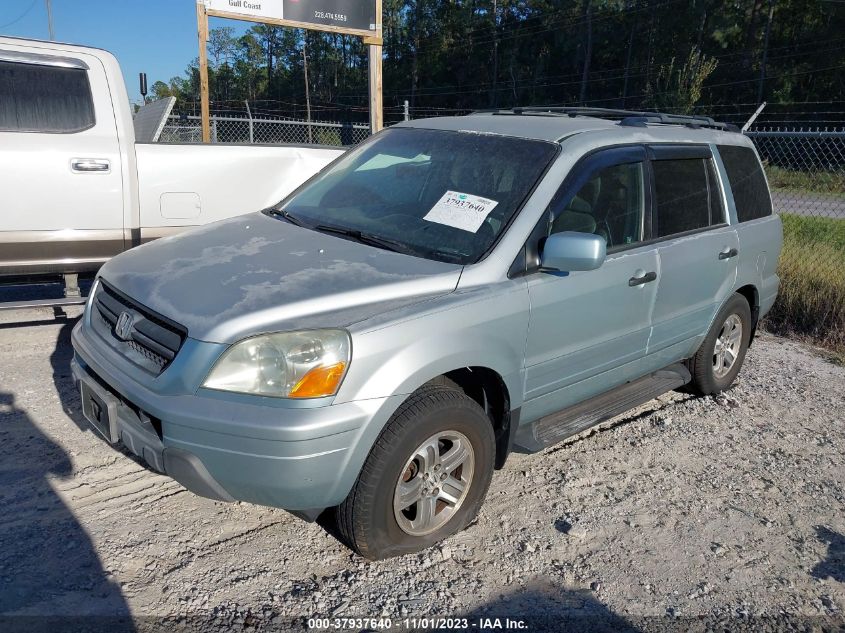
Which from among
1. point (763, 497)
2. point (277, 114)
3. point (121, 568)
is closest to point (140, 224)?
point (121, 568)

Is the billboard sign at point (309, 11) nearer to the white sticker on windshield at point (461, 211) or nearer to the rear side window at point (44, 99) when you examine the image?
the rear side window at point (44, 99)

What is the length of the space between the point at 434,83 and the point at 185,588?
204 feet

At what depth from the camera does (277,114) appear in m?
59.4

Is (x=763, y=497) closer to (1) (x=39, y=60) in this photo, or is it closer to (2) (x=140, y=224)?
(2) (x=140, y=224)

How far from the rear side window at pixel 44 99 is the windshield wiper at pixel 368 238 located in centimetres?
253

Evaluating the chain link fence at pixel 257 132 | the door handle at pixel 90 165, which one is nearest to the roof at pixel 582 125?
the door handle at pixel 90 165

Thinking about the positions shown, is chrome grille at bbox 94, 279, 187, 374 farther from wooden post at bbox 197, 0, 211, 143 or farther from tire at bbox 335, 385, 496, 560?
wooden post at bbox 197, 0, 211, 143

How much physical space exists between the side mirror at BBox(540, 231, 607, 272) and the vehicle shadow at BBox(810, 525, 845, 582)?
1716mm

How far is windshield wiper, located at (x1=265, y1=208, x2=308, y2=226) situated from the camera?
151 inches

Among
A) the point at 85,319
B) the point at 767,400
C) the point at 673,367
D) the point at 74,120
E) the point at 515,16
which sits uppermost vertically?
the point at 515,16

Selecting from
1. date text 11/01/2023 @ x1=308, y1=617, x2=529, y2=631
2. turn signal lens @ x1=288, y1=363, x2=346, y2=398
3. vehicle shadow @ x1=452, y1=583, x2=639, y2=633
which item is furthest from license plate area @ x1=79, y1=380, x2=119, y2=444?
vehicle shadow @ x1=452, y1=583, x2=639, y2=633

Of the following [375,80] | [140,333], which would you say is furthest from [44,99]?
[375,80]

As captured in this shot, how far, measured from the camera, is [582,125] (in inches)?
152

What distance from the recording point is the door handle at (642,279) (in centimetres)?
377
